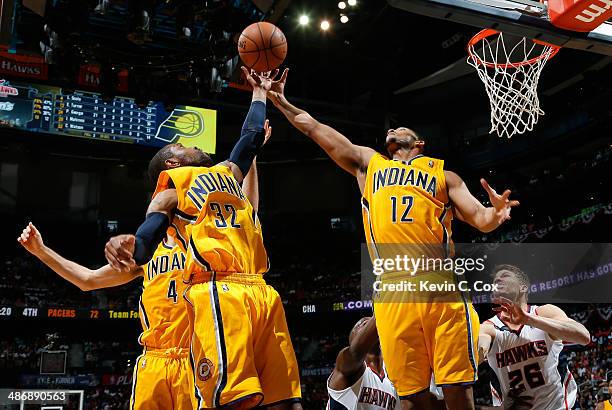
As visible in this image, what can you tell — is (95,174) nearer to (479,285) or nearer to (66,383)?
(66,383)

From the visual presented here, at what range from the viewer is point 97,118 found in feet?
51.6

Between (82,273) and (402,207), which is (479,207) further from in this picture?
(82,273)

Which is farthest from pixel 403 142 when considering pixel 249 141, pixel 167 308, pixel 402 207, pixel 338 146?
pixel 167 308

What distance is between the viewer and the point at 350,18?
1498 cm

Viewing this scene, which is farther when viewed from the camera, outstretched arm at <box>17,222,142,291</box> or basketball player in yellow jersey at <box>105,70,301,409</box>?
outstretched arm at <box>17,222,142,291</box>

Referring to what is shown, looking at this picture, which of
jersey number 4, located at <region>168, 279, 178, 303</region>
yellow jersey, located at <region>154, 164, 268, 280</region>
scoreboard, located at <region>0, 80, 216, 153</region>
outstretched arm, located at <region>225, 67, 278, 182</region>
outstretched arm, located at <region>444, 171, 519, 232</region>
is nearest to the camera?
yellow jersey, located at <region>154, 164, 268, 280</region>

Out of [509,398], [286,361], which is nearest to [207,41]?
[509,398]

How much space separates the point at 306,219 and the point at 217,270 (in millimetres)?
19136

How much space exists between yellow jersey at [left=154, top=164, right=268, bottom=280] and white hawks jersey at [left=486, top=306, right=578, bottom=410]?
2399 mm

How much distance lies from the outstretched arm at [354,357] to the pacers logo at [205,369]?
1641 millimetres

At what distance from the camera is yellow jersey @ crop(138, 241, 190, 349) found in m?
4.20

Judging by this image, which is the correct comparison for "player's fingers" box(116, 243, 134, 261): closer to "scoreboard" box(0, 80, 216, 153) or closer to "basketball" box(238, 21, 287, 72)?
"basketball" box(238, 21, 287, 72)

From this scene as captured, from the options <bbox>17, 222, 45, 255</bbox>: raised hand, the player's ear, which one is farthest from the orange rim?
<bbox>17, 222, 45, 255</bbox>: raised hand

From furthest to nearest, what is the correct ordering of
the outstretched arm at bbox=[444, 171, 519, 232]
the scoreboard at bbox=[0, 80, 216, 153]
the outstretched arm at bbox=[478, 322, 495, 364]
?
the scoreboard at bbox=[0, 80, 216, 153], the outstretched arm at bbox=[478, 322, 495, 364], the outstretched arm at bbox=[444, 171, 519, 232]
